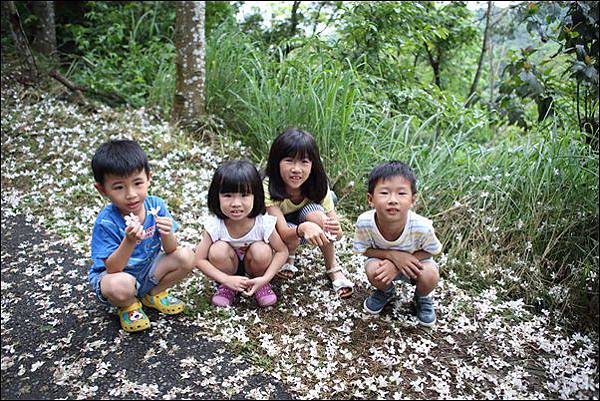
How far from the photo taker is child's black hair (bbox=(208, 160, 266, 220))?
2.63m

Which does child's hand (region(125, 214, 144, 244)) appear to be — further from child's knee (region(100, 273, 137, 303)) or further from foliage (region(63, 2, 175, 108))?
foliage (region(63, 2, 175, 108))

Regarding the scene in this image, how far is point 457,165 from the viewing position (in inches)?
166

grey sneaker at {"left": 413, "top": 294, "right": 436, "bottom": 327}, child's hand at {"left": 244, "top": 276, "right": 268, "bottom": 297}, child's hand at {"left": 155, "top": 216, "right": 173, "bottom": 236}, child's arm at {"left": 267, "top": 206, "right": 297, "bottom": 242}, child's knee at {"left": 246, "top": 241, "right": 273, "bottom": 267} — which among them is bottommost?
grey sneaker at {"left": 413, "top": 294, "right": 436, "bottom": 327}

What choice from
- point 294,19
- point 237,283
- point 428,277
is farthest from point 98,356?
point 294,19

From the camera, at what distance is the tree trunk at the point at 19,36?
5.61m

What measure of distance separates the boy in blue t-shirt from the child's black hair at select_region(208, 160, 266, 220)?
299 millimetres

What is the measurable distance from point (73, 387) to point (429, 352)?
1.69 m

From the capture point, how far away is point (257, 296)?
9.37 feet

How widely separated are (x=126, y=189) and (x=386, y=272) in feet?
4.57

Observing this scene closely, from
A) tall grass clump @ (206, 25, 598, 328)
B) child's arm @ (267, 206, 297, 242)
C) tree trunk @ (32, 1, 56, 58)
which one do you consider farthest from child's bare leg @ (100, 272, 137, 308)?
tree trunk @ (32, 1, 56, 58)

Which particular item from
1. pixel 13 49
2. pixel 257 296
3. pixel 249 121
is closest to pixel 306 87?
pixel 249 121

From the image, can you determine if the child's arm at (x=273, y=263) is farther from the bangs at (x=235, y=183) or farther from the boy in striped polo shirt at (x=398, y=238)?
the boy in striped polo shirt at (x=398, y=238)

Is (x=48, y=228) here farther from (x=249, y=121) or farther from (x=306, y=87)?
(x=306, y=87)

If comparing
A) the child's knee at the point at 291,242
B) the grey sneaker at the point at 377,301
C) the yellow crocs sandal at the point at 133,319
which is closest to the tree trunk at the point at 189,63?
the child's knee at the point at 291,242
